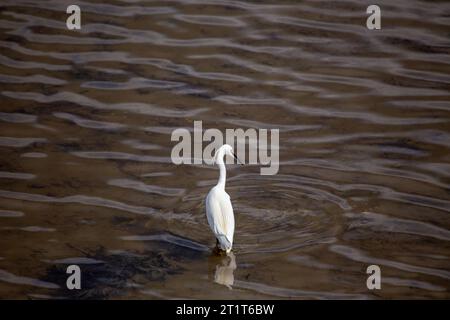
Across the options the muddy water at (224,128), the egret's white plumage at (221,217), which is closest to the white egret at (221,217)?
the egret's white plumage at (221,217)

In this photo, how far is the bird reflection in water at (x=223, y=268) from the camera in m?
7.11

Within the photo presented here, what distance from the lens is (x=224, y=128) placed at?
966cm

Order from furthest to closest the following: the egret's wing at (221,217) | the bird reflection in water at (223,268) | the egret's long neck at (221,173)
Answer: the egret's long neck at (221,173), the egret's wing at (221,217), the bird reflection in water at (223,268)

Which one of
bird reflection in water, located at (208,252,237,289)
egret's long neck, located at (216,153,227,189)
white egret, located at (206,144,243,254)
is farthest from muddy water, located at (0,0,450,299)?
egret's long neck, located at (216,153,227,189)

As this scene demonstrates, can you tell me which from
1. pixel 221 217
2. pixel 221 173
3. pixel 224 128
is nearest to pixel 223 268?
pixel 221 217

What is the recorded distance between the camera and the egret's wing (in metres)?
7.22

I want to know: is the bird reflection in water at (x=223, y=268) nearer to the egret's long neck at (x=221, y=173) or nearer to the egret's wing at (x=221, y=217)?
the egret's wing at (x=221, y=217)

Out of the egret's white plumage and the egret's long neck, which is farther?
the egret's long neck

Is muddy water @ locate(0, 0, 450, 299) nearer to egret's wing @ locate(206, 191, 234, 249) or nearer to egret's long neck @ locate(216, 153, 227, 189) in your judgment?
egret's wing @ locate(206, 191, 234, 249)

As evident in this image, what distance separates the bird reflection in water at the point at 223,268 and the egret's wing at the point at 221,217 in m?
0.17

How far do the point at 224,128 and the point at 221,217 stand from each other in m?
2.52

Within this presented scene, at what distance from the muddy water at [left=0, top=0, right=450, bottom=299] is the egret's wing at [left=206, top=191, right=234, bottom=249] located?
10.0 inches

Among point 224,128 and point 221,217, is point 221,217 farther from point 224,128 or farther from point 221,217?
point 224,128

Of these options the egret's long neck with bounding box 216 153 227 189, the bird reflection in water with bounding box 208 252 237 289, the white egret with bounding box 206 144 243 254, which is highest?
the egret's long neck with bounding box 216 153 227 189
